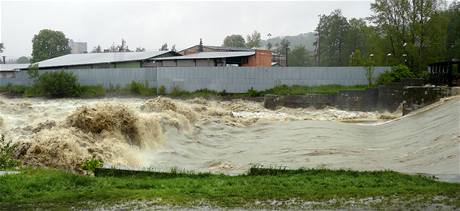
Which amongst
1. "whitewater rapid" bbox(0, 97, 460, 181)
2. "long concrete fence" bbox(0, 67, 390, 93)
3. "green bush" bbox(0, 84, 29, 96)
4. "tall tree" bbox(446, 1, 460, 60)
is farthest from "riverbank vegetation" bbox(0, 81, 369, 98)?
"tall tree" bbox(446, 1, 460, 60)

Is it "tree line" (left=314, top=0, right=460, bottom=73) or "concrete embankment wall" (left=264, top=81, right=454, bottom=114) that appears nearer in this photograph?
"concrete embankment wall" (left=264, top=81, right=454, bottom=114)

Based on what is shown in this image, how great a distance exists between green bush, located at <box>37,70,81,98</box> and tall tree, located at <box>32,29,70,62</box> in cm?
3420

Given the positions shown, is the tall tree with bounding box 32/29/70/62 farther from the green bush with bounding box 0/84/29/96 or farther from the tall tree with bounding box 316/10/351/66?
the tall tree with bounding box 316/10/351/66

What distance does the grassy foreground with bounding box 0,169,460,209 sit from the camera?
23.2ft

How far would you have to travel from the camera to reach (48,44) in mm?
71750

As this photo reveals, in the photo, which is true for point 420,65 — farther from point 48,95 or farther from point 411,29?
point 48,95

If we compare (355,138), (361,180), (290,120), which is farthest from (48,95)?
(361,180)

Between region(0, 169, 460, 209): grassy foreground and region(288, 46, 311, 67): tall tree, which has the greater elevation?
region(288, 46, 311, 67): tall tree

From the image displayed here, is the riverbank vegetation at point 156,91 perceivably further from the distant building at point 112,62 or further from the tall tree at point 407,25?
the tall tree at point 407,25

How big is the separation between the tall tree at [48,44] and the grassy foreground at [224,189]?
63.7 m

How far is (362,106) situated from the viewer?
2855 centimetres

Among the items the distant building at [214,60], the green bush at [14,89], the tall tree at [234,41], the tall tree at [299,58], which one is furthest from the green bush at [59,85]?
the tall tree at [234,41]

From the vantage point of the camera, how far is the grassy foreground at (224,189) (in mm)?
7074

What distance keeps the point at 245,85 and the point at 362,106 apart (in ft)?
25.7
